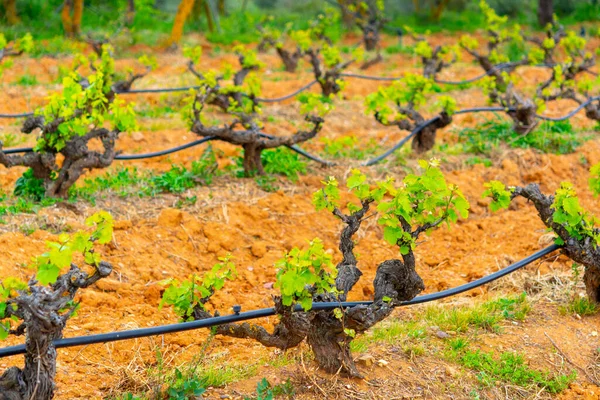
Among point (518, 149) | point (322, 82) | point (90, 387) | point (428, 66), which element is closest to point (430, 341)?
point (90, 387)

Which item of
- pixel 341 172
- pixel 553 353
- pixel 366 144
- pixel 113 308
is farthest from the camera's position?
pixel 366 144

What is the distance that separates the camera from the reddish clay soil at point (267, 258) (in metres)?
3.44

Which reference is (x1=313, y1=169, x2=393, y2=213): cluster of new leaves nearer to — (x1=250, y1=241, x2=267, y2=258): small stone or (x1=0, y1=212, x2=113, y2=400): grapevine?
(x1=0, y1=212, x2=113, y2=400): grapevine

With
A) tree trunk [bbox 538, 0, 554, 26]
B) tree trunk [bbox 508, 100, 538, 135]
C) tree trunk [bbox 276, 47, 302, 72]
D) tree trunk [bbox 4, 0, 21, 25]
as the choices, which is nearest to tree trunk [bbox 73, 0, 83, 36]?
tree trunk [bbox 4, 0, 21, 25]

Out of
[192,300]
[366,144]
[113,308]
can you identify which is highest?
[192,300]

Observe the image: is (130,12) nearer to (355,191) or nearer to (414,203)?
(355,191)

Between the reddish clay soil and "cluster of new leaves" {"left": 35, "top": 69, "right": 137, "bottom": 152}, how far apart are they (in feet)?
1.66

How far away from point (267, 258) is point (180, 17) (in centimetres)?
813

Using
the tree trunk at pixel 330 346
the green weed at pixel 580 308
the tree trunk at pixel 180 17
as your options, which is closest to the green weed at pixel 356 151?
the green weed at pixel 580 308

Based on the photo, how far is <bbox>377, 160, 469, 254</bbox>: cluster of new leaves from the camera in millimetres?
3064

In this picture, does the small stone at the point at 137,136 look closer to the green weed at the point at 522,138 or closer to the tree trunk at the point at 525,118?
the green weed at the point at 522,138

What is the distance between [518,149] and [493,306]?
123 inches

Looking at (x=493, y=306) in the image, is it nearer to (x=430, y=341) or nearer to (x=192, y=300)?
(x=430, y=341)

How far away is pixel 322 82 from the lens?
917 centimetres
